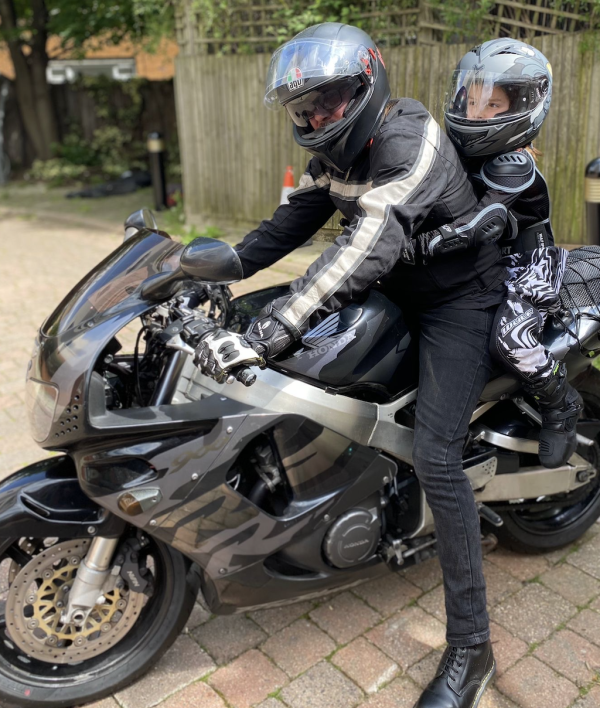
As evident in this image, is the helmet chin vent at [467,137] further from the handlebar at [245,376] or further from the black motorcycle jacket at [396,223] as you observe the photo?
the handlebar at [245,376]

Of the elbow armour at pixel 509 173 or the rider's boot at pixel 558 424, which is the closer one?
the elbow armour at pixel 509 173

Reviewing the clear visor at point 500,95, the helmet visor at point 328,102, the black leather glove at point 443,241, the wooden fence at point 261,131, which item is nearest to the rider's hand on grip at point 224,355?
the black leather glove at point 443,241

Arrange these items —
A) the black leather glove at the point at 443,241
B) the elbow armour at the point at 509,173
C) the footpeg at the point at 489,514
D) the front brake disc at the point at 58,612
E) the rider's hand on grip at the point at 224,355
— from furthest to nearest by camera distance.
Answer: the footpeg at the point at 489,514
the elbow armour at the point at 509,173
the front brake disc at the point at 58,612
the black leather glove at the point at 443,241
the rider's hand on grip at the point at 224,355

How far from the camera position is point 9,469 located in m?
4.10

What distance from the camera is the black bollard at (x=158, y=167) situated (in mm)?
11352

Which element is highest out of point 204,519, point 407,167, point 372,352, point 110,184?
point 407,167

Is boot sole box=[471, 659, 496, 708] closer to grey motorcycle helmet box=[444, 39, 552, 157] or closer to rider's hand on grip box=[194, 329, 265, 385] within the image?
rider's hand on grip box=[194, 329, 265, 385]

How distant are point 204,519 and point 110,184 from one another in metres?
13.2

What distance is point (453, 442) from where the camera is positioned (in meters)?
2.41

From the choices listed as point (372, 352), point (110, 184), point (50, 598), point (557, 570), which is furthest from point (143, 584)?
point (110, 184)

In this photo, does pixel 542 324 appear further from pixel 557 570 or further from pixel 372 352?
pixel 557 570

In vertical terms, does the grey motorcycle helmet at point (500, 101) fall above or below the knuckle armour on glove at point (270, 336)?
above

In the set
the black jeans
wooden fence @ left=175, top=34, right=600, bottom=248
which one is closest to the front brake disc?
the black jeans

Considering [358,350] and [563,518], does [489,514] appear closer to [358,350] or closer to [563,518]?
[563,518]
